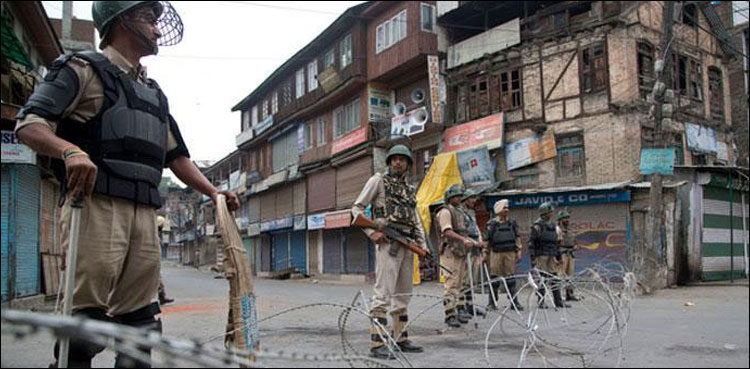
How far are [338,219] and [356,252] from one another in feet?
5.72

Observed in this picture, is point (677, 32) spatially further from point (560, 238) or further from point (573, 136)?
point (560, 238)

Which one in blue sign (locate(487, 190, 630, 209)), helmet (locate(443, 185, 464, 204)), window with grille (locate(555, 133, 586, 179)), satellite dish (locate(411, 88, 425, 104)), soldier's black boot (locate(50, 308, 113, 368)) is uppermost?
satellite dish (locate(411, 88, 425, 104))

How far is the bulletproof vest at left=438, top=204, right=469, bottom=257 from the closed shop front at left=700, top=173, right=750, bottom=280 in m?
13.2

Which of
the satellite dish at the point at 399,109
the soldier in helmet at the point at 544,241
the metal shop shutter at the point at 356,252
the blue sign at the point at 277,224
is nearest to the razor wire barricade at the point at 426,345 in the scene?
the soldier in helmet at the point at 544,241

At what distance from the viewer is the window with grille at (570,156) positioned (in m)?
19.1

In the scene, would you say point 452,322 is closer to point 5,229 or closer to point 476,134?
point 5,229

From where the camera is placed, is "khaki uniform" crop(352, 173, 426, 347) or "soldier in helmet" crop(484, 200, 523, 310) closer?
"khaki uniform" crop(352, 173, 426, 347)

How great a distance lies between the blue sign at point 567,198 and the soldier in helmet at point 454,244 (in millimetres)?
10589

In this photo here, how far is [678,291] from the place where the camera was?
15391 millimetres

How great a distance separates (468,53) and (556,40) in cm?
367

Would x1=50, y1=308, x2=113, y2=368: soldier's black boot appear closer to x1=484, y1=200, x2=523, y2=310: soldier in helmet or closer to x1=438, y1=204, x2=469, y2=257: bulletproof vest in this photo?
x1=438, y1=204, x2=469, y2=257: bulletproof vest

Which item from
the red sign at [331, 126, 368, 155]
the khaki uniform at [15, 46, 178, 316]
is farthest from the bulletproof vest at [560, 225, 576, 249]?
the red sign at [331, 126, 368, 155]

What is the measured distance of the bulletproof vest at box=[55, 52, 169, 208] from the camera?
2.80 m

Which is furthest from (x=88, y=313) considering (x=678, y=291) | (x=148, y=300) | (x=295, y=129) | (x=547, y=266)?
(x=295, y=129)
